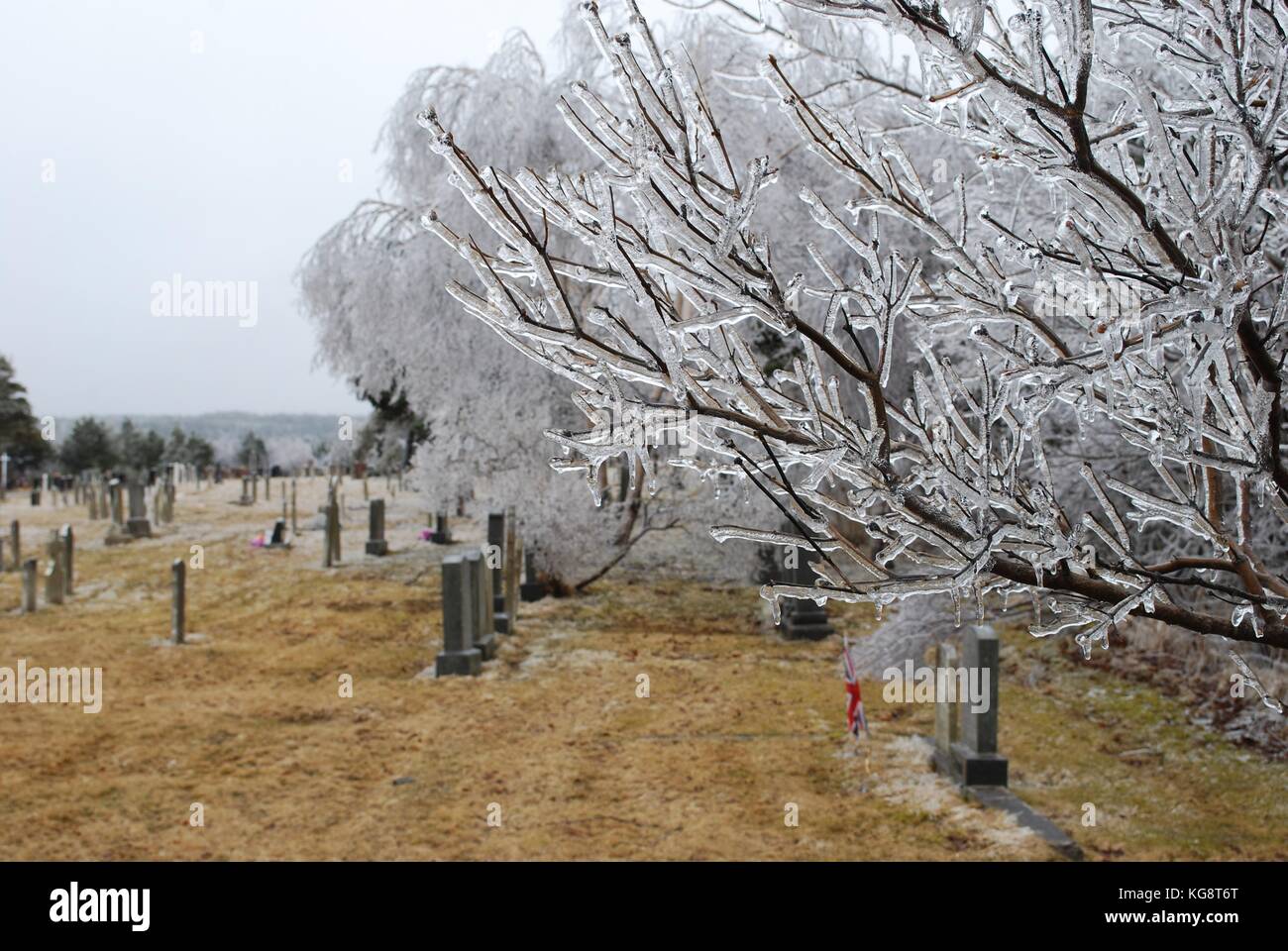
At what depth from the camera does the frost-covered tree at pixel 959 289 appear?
5.75 feet

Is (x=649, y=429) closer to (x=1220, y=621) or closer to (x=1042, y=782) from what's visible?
(x=1220, y=621)

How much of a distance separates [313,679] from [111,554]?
9.07 metres

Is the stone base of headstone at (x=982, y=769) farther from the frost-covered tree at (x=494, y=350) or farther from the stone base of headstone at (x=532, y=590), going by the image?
the stone base of headstone at (x=532, y=590)

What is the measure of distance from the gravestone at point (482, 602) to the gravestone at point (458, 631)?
9cm

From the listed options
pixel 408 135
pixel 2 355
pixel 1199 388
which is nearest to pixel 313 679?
pixel 408 135

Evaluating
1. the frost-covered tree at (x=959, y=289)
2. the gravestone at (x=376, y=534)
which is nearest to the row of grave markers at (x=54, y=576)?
the gravestone at (x=376, y=534)

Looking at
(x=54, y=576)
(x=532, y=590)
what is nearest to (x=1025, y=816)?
(x=532, y=590)

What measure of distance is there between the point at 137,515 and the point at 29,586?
6.73 m

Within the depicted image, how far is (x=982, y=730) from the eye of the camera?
21.6ft

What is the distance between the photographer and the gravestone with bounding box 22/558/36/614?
12391 mm

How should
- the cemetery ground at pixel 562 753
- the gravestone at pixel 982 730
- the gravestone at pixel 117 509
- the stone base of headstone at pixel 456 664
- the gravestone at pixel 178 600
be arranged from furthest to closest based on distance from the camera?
the gravestone at pixel 117 509 < the gravestone at pixel 178 600 < the stone base of headstone at pixel 456 664 < the gravestone at pixel 982 730 < the cemetery ground at pixel 562 753

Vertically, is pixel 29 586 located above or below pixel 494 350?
below

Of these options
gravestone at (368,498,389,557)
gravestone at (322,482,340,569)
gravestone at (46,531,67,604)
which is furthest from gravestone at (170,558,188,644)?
gravestone at (368,498,389,557)

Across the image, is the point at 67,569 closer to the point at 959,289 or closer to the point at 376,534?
the point at 376,534
